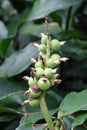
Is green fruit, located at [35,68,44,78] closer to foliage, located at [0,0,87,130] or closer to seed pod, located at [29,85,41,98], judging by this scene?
seed pod, located at [29,85,41,98]

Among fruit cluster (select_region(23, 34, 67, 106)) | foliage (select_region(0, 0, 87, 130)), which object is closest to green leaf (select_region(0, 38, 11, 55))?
foliage (select_region(0, 0, 87, 130))

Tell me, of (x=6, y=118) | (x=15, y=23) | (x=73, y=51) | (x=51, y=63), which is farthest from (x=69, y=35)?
(x=51, y=63)

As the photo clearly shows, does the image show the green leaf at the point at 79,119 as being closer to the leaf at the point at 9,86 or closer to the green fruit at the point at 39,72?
the green fruit at the point at 39,72

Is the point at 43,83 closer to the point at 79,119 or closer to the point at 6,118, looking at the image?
the point at 79,119

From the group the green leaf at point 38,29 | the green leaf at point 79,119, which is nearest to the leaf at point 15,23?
the green leaf at point 38,29

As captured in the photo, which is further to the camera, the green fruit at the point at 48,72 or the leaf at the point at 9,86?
the leaf at the point at 9,86

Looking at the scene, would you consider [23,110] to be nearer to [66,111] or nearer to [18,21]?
[66,111]

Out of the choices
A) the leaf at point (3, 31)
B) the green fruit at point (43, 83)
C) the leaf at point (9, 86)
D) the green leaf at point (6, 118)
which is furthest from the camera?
the leaf at point (3, 31)

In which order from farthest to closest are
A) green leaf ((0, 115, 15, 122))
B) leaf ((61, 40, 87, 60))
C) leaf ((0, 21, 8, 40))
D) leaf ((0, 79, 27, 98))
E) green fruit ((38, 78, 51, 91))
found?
1. leaf ((0, 21, 8, 40))
2. leaf ((61, 40, 87, 60))
3. leaf ((0, 79, 27, 98))
4. green leaf ((0, 115, 15, 122))
5. green fruit ((38, 78, 51, 91))
